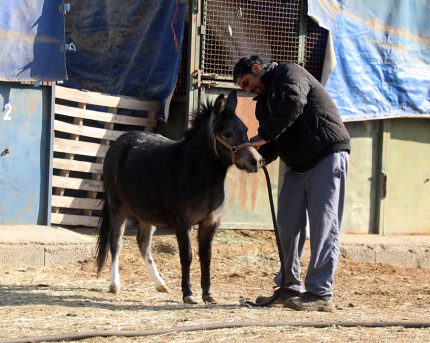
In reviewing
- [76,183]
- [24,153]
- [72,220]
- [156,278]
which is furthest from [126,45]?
[156,278]

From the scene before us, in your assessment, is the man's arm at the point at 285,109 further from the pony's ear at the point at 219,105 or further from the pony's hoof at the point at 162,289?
the pony's hoof at the point at 162,289

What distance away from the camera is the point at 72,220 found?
39.1 ft

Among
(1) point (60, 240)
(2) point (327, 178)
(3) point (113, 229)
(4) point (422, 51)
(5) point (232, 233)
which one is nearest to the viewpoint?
(2) point (327, 178)

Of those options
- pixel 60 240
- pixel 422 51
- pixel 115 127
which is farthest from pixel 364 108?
pixel 60 240

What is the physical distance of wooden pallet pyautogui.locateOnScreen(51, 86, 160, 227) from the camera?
11.8 metres

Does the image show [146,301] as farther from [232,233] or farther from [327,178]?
[232,233]

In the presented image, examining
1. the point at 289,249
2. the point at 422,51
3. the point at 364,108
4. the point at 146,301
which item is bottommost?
the point at 146,301

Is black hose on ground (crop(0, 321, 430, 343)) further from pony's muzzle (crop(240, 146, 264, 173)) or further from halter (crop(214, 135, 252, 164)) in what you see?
halter (crop(214, 135, 252, 164))

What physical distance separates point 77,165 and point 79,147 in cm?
22

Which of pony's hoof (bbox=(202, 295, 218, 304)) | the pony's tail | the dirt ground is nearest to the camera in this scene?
the dirt ground

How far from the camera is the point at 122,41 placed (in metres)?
12.6

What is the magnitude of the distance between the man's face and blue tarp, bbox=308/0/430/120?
166 inches

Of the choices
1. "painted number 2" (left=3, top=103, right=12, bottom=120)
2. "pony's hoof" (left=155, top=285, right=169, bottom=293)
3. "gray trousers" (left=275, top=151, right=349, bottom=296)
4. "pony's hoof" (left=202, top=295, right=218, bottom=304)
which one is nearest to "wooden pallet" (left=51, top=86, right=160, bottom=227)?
"painted number 2" (left=3, top=103, right=12, bottom=120)

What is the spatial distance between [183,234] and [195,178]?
50 centimetres
